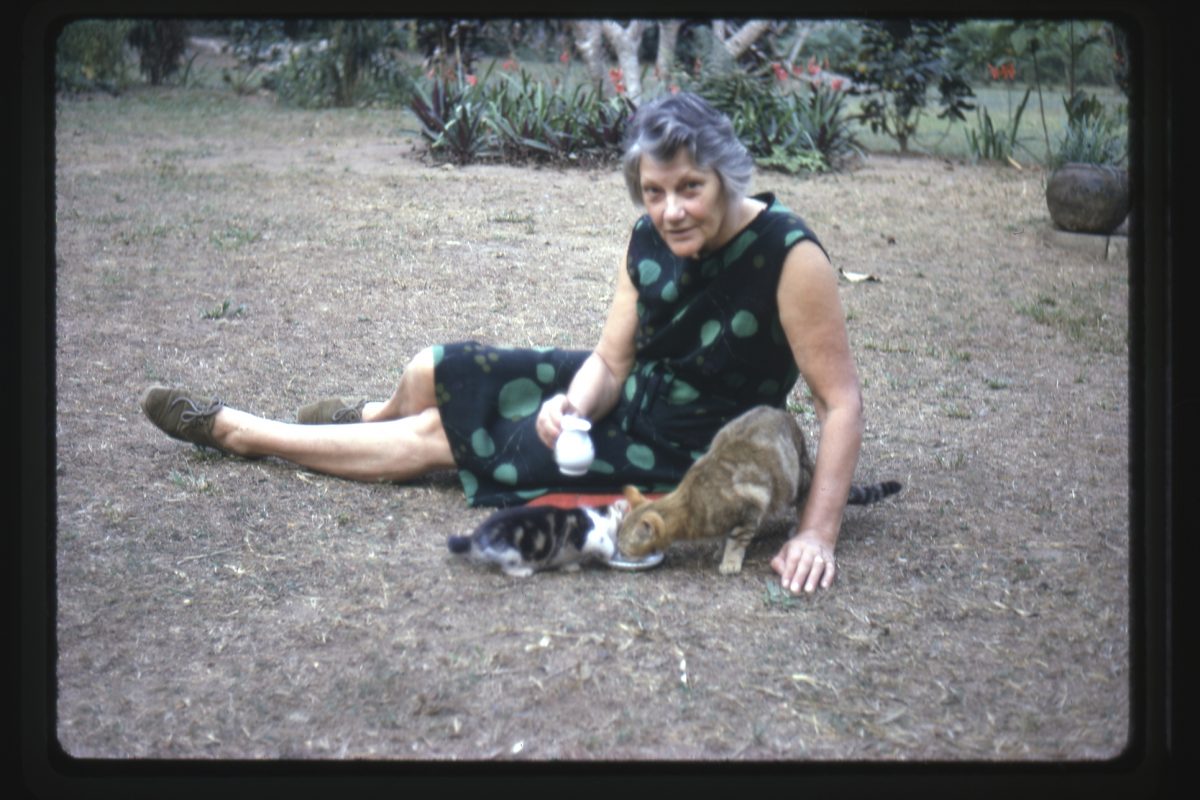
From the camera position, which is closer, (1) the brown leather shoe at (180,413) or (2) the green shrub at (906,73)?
(1) the brown leather shoe at (180,413)

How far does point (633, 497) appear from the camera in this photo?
338cm

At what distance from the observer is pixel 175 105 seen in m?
10.7

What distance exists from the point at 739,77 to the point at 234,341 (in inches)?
226

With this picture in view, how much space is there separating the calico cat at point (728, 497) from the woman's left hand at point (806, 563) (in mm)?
109

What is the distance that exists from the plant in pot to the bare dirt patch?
0.64 feet

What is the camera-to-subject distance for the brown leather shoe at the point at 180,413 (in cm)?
405

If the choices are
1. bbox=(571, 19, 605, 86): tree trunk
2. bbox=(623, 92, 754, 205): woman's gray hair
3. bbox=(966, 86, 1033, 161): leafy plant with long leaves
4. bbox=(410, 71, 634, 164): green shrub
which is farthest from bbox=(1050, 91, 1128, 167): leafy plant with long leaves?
bbox=(571, 19, 605, 86): tree trunk

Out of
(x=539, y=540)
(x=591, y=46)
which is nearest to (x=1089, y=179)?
(x=539, y=540)

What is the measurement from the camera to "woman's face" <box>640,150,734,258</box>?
3.19 metres

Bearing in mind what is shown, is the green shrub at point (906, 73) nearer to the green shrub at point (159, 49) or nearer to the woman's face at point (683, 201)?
the green shrub at point (159, 49)

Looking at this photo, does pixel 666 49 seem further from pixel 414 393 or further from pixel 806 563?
pixel 806 563

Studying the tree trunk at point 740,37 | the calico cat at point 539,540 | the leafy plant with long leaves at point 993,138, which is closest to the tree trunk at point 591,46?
the tree trunk at point 740,37

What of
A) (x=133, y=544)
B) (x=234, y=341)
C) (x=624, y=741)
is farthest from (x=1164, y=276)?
(x=234, y=341)

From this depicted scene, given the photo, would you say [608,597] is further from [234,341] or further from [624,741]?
[234,341]
